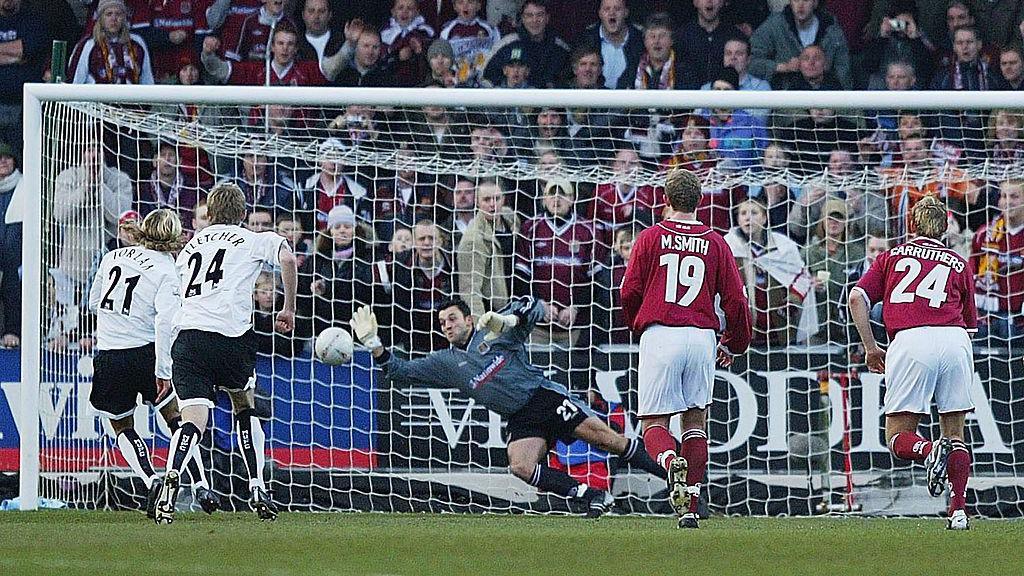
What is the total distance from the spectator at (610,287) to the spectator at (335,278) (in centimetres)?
166

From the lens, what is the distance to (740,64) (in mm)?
14133

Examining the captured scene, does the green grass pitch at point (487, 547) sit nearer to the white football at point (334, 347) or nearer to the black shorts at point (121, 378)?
the black shorts at point (121, 378)

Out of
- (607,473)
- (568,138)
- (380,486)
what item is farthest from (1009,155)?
(380,486)

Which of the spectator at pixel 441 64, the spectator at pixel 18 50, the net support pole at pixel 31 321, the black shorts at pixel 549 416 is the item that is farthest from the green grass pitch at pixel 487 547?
the spectator at pixel 18 50

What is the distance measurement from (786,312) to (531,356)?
1.87 meters

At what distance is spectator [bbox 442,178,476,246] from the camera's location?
1184cm

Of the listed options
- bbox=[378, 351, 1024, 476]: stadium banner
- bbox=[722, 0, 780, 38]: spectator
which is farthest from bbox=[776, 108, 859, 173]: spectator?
bbox=[378, 351, 1024, 476]: stadium banner

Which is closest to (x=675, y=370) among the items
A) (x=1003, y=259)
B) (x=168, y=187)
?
(x=1003, y=259)

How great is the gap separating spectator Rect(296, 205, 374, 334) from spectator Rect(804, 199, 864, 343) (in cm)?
324

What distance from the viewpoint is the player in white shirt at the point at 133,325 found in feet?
31.6

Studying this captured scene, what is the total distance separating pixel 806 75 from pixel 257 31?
491 cm

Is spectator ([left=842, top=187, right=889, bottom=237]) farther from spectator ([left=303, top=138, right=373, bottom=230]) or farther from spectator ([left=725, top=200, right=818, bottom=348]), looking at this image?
spectator ([left=303, top=138, right=373, bottom=230])

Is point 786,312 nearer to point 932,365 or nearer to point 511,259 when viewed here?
point 511,259

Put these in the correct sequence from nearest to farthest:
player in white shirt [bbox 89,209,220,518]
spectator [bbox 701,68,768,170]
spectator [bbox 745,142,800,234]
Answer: player in white shirt [bbox 89,209,220,518] → spectator [bbox 745,142,800,234] → spectator [bbox 701,68,768,170]
